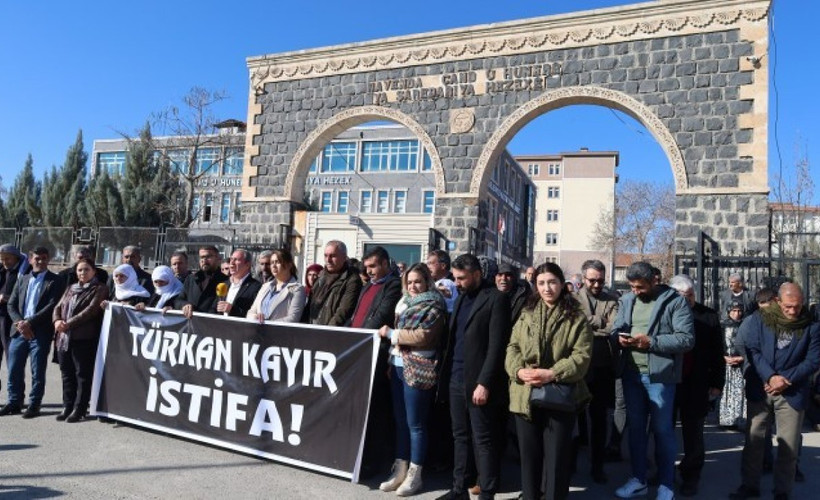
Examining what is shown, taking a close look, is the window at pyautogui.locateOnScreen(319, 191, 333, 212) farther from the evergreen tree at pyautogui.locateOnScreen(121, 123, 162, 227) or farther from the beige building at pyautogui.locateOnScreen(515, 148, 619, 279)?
the beige building at pyautogui.locateOnScreen(515, 148, 619, 279)

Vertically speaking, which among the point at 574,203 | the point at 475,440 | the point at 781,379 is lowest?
the point at 475,440

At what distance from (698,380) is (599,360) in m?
0.81

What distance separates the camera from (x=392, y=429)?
4.76 m

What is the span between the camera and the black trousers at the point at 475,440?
3932 mm

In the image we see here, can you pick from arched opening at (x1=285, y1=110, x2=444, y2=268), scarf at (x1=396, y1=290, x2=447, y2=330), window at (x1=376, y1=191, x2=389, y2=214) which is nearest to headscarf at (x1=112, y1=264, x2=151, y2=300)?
scarf at (x1=396, y1=290, x2=447, y2=330)

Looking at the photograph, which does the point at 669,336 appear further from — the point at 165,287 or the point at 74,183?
the point at 74,183

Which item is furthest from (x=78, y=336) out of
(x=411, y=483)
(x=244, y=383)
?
(x=411, y=483)

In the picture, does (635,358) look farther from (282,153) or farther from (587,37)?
(282,153)

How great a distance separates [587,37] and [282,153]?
22.9 feet

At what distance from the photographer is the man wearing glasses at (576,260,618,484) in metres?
4.70

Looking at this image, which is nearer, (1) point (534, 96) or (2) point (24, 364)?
(2) point (24, 364)

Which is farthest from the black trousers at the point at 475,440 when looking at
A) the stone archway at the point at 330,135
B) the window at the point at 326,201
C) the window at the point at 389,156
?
the window at the point at 326,201

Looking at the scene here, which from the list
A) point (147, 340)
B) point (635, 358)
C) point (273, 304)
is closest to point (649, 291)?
point (635, 358)

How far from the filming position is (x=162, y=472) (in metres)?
4.35
